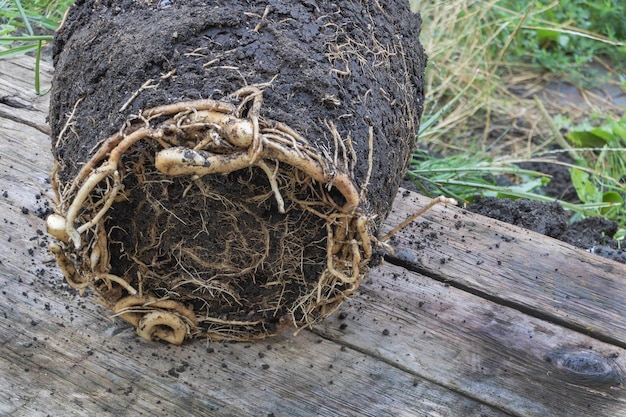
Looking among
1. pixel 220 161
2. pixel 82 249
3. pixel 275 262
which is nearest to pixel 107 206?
pixel 82 249

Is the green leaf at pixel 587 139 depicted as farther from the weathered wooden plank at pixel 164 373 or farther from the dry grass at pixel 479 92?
Result: the weathered wooden plank at pixel 164 373

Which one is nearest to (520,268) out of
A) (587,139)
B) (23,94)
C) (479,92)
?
(587,139)

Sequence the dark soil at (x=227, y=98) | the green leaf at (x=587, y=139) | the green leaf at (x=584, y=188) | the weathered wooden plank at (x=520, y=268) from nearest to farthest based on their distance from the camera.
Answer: the dark soil at (x=227, y=98) < the weathered wooden plank at (x=520, y=268) < the green leaf at (x=584, y=188) < the green leaf at (x=587, y=139)

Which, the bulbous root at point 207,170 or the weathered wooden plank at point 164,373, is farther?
the weathered wooden plank at point 164,373

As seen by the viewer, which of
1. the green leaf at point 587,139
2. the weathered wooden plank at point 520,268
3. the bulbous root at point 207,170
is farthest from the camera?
the green leaf at point 587,139

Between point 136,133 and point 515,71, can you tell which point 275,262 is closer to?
point 136,133

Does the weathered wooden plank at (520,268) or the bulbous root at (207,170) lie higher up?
the bulbous root at (207,170)

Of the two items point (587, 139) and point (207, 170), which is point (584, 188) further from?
point (207, 170)

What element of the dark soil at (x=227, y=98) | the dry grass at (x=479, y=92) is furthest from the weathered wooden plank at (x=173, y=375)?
the dry grass at (x=479, y=92)
